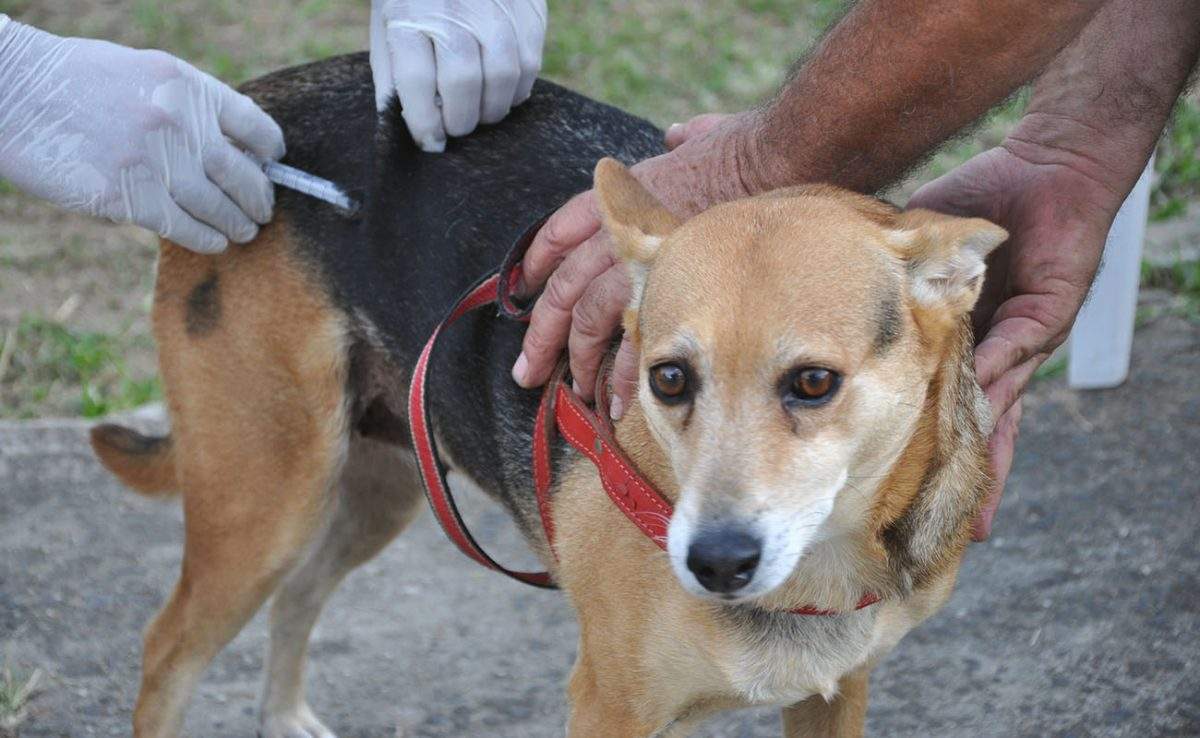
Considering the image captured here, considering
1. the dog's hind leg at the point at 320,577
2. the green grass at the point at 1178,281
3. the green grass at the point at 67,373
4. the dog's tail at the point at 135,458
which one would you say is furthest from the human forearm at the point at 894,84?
the green grass at the point at 67,373

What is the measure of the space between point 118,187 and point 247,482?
76 centimetres

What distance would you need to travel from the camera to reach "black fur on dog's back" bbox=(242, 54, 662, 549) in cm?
336

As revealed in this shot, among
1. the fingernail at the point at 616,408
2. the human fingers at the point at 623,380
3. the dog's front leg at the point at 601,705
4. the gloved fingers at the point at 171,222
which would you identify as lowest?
the dog's front leg at the point at 601,705

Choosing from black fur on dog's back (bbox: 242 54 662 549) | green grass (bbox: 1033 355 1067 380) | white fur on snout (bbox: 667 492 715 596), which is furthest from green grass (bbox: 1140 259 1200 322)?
white fur on snout (bbox: 667 492 715 596)

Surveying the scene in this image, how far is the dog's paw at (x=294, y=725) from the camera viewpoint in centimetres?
413

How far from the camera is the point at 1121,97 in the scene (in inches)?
128

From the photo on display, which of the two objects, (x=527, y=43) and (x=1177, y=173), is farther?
(x=1177, y=173)

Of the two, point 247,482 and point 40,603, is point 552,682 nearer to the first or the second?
point 247,482

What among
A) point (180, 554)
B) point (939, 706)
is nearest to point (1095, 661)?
point (939, 706)

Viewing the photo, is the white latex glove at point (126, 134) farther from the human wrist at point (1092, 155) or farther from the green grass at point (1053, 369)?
the green grass at point (1053, 369)

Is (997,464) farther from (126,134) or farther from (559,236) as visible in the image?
(126,134)

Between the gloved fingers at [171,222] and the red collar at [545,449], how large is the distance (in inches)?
23.0

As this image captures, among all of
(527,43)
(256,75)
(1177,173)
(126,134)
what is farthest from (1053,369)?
(256,75)

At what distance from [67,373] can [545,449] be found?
338 cm
